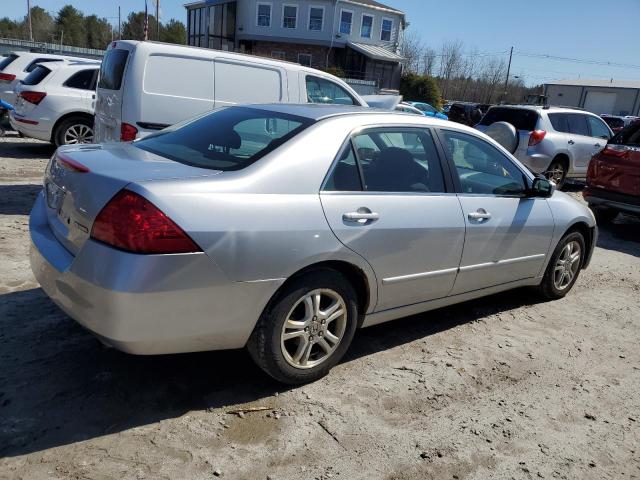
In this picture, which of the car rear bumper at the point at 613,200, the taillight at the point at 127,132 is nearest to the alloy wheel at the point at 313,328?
the taillight at the point at 127,132

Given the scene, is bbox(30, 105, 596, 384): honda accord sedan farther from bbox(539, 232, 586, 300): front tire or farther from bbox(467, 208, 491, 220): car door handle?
bbox(539, 232, 586, 300): front tire

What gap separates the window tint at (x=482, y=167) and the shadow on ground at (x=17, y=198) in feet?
16.3

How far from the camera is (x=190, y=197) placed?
2.70 meters

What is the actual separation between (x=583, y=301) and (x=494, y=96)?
73.9 meters

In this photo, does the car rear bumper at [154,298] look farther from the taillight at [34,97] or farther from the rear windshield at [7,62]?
the rear windshield at [7,62]

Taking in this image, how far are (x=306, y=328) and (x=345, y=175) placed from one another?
92cm

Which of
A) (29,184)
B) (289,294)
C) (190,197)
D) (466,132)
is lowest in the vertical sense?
(29,184)

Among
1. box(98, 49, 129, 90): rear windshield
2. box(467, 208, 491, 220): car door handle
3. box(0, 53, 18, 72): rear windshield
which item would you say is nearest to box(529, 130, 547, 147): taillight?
box(467, 208, 491, 220): car door handle

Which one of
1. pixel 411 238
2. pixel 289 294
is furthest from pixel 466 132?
pixel 289 294

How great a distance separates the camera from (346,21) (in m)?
42.1

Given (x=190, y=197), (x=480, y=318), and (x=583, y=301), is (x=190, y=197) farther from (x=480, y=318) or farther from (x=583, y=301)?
(x=583, y=301)

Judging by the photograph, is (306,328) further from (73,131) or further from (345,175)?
(73,131)

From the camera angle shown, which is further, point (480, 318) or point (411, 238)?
point (480, 318)

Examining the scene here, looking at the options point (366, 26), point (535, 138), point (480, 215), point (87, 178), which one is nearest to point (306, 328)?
point (87, 178)
